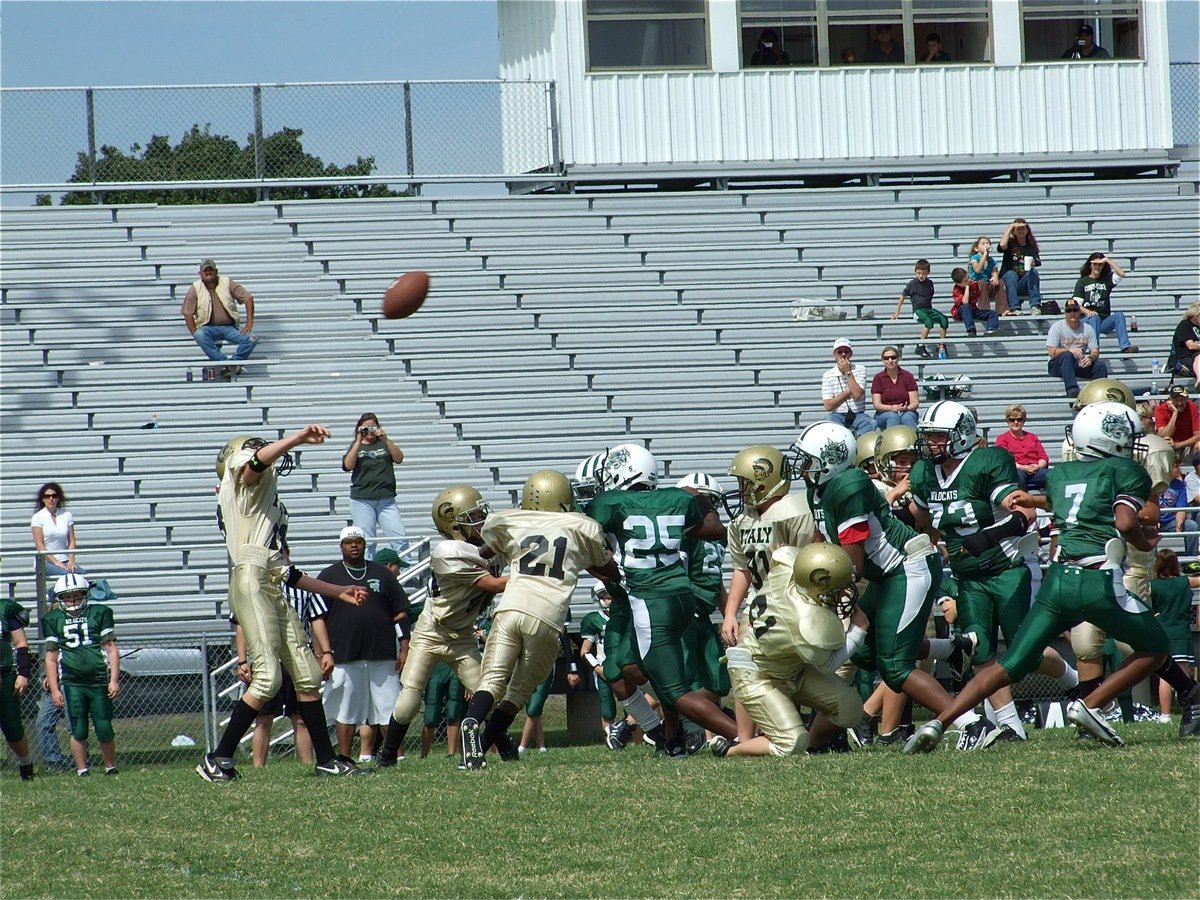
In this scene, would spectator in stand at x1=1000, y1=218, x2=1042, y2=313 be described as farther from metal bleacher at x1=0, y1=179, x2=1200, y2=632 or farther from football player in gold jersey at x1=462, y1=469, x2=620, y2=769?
football player in gold jersey at x1=462, y1=469, x2=620, y2=769

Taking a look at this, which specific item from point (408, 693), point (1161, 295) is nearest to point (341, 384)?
point (408, 693)

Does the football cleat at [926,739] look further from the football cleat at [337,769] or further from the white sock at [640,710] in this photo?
the football cleat at [337,769]

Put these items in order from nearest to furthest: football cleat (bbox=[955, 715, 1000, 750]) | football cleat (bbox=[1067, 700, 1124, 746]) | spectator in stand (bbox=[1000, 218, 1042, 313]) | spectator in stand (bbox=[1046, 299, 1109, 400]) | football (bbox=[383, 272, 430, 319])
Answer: football cleat (bbox=[1067, 700, 1124, 746])
football cleat (bbox=[955, 715, 1000, 750])
football (bbox=[383, 272, 430, 319])
spectator in stand (bbox=[1046, 299, 1109, 400])
spectator in stand (bbox=[1000, 218, 1042, 313])

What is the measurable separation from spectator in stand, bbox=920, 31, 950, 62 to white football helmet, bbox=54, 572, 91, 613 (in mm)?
12841

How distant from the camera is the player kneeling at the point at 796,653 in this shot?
23.8ft

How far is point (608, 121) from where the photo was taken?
18.7m

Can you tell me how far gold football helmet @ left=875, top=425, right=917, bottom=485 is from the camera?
8.21 metres

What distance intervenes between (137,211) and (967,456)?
1189 centimetres

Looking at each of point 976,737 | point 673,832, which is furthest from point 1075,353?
point 673,832

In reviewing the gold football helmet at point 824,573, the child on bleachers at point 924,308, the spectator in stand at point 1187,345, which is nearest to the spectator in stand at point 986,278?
the child on bleachers at point 924,308

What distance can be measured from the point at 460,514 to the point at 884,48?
12514mm

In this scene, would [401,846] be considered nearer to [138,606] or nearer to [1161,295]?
[138,606]

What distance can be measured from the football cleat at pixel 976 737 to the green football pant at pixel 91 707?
562 centimetres

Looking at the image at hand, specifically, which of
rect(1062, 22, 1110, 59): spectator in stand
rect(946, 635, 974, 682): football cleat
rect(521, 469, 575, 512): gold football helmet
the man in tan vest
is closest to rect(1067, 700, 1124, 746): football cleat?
rect(946, 635, 974, 682): football cleat
